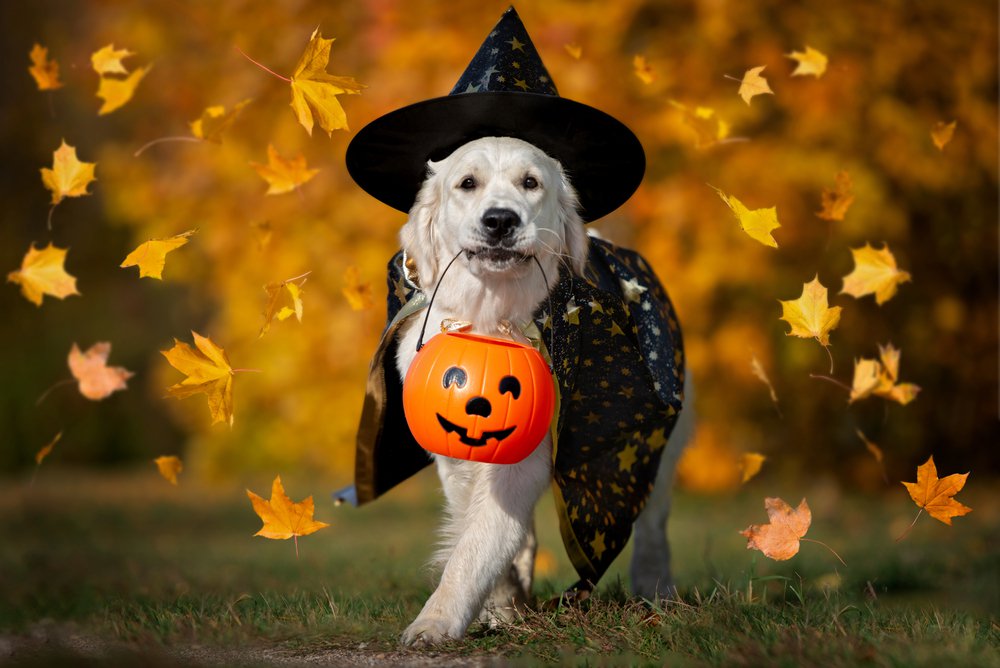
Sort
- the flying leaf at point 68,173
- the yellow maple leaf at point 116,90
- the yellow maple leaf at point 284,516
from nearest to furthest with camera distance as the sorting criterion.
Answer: the yellow maple leaf at point 284,516 < the flying leaf at point 68,173 < the yellow maple leaf at point 116,90

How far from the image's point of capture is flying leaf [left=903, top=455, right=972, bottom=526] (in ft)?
9.67

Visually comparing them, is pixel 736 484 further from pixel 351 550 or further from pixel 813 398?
pixel 351 550

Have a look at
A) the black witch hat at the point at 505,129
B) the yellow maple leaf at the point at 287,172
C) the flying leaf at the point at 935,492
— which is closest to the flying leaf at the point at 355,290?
the yellow maple leaf at the point at 287,172

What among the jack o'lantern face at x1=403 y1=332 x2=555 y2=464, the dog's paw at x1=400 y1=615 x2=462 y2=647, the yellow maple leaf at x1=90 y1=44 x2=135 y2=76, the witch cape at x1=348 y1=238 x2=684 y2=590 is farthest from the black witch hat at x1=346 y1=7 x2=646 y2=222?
the dog's paw at x1=400 y1=615 x2=462 y2=647

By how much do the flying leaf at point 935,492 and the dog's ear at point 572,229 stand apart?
1197 millimetres

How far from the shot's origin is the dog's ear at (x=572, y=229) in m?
3.32

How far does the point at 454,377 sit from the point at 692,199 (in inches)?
171

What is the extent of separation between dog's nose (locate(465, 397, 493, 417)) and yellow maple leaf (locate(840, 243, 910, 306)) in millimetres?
1663

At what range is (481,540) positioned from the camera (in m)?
2.95

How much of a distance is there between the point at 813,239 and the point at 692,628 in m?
4.96

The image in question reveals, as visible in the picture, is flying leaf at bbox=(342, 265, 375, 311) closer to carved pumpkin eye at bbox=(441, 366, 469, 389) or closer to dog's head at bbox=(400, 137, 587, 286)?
dog's head at bbox=(400, 137, 587, 286)

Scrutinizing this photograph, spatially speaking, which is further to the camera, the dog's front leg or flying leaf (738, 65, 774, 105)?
flying leaf (738, 65, 774, 105)

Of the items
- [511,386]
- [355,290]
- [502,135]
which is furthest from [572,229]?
[355,290]

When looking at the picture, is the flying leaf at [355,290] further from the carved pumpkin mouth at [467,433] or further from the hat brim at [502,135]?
the carved pumpkin mouth at [467,433]
